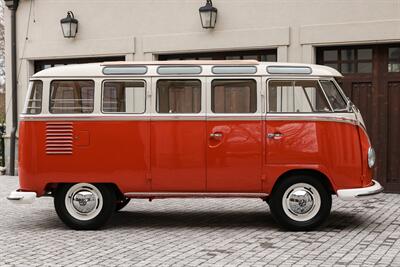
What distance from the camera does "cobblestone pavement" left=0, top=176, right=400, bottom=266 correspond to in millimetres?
6684

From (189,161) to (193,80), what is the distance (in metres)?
1.09

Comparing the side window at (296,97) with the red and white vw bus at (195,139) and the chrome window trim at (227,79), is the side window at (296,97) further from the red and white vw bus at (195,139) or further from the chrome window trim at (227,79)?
the chrome window trim at (227,79)

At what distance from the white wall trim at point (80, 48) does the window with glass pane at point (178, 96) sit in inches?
230

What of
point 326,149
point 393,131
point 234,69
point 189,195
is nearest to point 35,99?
point 189,195

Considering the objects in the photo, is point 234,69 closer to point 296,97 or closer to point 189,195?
point 296,97

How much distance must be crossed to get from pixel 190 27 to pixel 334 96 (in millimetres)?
5768

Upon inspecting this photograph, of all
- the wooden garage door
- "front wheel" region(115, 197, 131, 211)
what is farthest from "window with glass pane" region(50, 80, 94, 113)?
the wooden garage door

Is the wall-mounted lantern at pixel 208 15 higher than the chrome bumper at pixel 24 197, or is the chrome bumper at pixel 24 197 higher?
the wall-mounted lantern at pixel 208 15

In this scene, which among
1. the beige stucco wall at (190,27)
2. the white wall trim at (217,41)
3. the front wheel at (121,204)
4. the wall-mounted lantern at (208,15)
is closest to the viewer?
the front wheel at (121,204)

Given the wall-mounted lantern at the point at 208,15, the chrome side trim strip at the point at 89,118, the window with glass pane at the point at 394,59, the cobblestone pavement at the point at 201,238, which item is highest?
the wall-mounted lantern at the point at 208,15

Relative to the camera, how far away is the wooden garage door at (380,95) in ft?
39.0

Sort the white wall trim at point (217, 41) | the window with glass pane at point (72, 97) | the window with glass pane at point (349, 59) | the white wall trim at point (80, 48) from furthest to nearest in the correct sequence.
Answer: the white wall trim at point (80, 48), the white wall trim at point (217, 41), the window with glass pane at point (349, 59), the window with glass pane at point (72, 97)

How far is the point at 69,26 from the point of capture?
14602 millimetres

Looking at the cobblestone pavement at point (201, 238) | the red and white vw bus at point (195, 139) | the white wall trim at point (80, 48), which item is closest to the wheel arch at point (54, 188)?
the red and white vw bus at point (195, 139)
